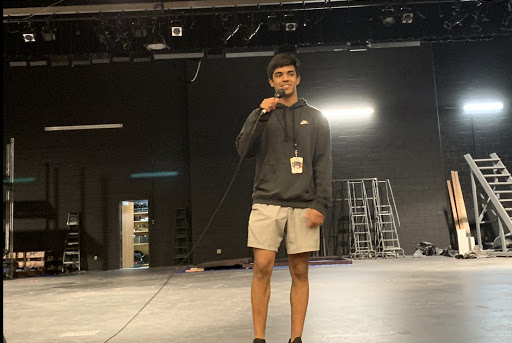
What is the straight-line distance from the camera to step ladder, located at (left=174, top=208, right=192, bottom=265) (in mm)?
12109

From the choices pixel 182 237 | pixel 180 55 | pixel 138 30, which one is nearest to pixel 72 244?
pixel 182 237

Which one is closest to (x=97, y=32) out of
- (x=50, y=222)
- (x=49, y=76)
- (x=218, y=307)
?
(x=49, y=76)

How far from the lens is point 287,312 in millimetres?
Answer: 3895

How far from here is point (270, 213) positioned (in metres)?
2.32

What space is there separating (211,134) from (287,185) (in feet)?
32.8

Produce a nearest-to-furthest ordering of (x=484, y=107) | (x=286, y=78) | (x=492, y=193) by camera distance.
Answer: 1. (x=286, y=78)
2. (x=492, y=193)
3. (x=484, y=107)

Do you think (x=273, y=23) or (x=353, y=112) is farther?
(x=353, y=112)

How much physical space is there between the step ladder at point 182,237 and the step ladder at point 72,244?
248cm

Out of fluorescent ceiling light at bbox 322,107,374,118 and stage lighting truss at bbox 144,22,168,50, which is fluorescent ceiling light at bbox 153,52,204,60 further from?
fluorescent ceiling light at bbox 322,107,374,118

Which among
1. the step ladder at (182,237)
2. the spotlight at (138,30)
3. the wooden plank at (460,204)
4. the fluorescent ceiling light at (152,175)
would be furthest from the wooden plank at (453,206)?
the spotlight at (138,30)

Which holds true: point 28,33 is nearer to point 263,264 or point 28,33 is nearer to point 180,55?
point 180,55

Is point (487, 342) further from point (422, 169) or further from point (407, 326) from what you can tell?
point (422, 169)

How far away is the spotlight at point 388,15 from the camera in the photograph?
31.3 ft

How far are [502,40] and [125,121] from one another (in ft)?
33.3
